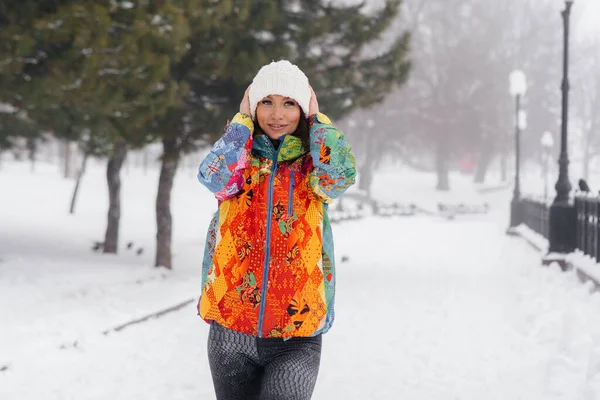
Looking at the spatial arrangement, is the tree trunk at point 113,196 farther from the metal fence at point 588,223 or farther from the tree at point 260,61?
the metal fence at point 588,223

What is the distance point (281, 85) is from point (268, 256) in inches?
26.1

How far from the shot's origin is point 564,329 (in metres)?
6.35

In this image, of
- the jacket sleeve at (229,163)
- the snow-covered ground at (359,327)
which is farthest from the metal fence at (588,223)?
the jacket sleeve at (229,163)

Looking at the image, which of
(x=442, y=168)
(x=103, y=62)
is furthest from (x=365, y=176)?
(x=103, y=62)

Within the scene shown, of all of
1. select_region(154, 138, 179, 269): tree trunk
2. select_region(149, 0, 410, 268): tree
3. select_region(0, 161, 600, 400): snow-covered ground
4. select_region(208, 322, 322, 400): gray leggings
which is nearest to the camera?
select_region(208, 322, 322, 400): gray leggings

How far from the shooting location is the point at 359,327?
25.1ft

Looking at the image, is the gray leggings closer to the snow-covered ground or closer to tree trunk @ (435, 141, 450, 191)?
the snow-covered ground

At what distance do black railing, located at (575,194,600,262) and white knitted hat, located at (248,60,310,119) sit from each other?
7.38 m

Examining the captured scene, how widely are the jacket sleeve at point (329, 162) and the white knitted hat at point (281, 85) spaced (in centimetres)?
Answer: 15

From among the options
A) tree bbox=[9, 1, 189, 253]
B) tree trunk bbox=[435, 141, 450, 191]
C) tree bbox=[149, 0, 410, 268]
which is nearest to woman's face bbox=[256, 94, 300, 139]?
tree bbox=[9, 1, 189, 253]

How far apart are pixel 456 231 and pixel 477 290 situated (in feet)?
44.4

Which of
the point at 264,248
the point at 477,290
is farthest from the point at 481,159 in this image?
the point at 264,248

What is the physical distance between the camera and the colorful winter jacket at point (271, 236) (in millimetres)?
2367

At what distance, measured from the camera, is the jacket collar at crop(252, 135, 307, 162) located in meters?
2.47
